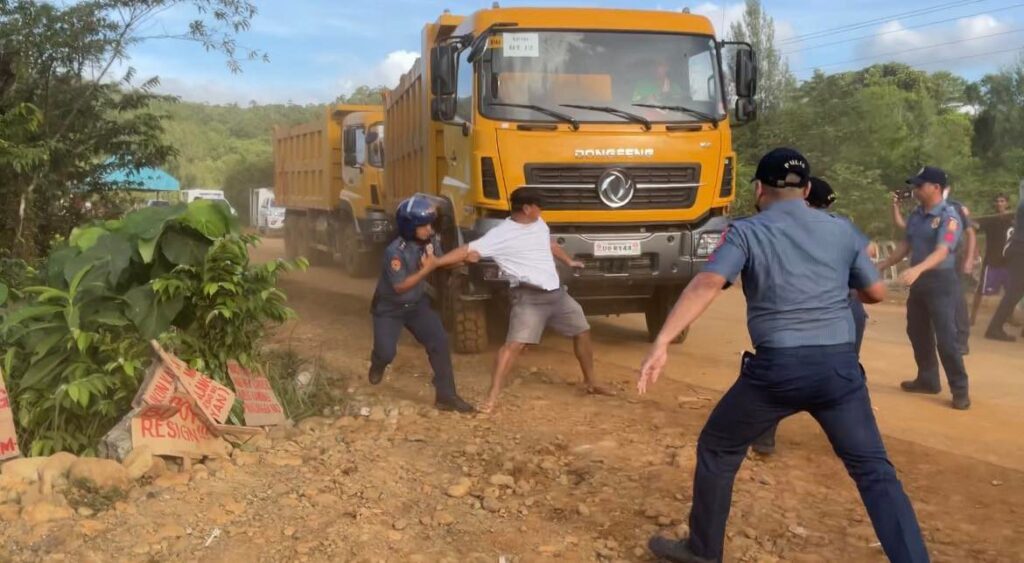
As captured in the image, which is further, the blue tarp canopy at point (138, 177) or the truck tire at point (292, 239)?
the truck tire at point (292, 239)

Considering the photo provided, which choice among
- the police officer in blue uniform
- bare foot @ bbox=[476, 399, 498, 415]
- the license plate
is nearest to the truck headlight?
the license plate

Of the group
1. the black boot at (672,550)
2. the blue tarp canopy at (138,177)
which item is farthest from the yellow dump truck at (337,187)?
the black boot at (672,550)

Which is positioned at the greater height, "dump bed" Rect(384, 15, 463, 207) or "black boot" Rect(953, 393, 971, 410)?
"dump bed" Rect(384, 15, 463, 207)

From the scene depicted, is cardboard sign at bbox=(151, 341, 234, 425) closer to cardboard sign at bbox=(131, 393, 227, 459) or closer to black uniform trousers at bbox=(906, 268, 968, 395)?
cardboard sign at bbox=(131, 393, 227, 459)

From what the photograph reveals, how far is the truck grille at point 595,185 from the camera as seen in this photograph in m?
7.43

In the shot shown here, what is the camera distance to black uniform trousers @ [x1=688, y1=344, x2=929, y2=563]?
3320 mm

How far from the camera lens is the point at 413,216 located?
616 centimetres

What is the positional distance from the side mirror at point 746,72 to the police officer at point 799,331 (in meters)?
4.63

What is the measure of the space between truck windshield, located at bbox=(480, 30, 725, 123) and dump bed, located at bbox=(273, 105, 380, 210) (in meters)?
8.23

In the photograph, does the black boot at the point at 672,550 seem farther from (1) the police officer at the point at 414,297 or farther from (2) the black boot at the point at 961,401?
(2) the black boot at the point at 961,401

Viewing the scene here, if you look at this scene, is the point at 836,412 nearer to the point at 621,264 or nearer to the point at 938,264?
the point at 938,264

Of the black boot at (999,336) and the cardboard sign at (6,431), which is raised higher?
the cardboard sign at (6,431)

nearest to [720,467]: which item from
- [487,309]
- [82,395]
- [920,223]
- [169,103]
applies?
[82,395]

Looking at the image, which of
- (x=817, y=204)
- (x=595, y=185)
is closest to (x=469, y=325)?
(x=595, y=185)
